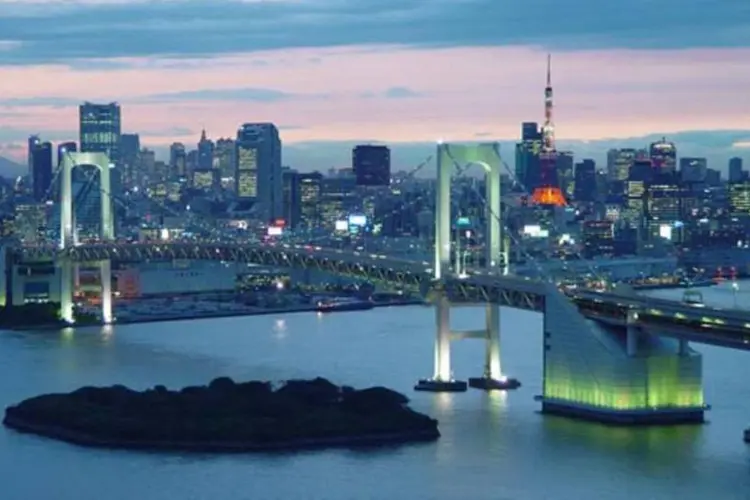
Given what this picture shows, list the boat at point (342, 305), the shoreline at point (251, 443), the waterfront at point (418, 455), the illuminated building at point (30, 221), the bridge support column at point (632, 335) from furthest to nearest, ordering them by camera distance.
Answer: the illuminated building at point (30, 221) < the boat at point (342, 305) < the bridge support column at point (632, 335) < the shoreline at point (251, 443) < the waterfront at point (418, 455)

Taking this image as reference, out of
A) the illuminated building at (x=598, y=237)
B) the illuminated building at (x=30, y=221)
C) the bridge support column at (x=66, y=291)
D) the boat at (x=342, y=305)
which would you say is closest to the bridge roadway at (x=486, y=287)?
the bridge support column at (x=66, y=291)

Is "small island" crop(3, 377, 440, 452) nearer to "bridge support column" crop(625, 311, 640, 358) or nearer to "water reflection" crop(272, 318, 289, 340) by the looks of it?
"bridge support column" crop(625, 311, 640, 358)

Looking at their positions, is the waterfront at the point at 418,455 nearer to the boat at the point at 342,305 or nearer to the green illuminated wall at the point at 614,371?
the green illuminated wall at the point at 614,371

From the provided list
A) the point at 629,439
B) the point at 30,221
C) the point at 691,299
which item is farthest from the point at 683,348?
the point at 30,221

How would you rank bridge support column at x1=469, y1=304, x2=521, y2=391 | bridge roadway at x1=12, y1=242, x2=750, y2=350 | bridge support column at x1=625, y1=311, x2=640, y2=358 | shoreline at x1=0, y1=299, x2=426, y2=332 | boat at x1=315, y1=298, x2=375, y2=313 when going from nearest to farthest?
1. bridge roadway at x1=12, y1=242, x2=750, y2=350
2. bridge support column at x1=625, y1=311, x2=640, y2=358
3. bridge support column at x1=469, y1=304, x2=521, y2=391
4. shoreline at x1=0, y1=299, x2=426, y2=332
5. boat at x1=315, y1=298, x2=375, y2=313

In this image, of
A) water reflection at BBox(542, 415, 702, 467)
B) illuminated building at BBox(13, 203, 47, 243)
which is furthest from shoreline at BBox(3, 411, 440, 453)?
illuminated building at BBox(13, 203, 47, 243)

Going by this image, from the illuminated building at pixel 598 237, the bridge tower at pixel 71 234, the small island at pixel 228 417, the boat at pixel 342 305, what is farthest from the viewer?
the illuminated building at pixel 598 237

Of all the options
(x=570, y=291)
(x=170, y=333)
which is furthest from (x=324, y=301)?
(x=570, y=291)
